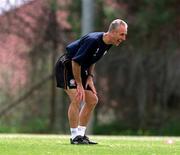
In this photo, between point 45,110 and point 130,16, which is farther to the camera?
point 45,110

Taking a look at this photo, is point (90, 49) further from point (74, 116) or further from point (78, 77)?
point (74, 116)

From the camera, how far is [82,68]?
1066 cm

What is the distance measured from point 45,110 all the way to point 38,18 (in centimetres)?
353

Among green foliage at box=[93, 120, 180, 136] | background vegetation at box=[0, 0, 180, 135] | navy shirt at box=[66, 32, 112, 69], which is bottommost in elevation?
green foliage at box=[93, 120, 180, 136]

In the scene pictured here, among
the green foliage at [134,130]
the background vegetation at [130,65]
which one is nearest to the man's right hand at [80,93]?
the background vegetation at [130,65]

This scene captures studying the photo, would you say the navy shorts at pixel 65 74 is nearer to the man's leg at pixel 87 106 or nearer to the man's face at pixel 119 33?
the man's leg at pixel 87 106

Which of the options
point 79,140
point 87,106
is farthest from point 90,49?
point 79,140

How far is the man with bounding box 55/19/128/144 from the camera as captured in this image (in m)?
10.3

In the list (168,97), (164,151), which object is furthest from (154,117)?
(164,151)

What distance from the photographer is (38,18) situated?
1128 inches

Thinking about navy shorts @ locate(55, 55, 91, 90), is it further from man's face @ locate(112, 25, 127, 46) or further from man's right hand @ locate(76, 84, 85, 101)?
man's face @ locate(112, 25, 127, 46)

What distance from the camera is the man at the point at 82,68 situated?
33.8 ft

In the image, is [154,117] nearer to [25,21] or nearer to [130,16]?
[130,16]

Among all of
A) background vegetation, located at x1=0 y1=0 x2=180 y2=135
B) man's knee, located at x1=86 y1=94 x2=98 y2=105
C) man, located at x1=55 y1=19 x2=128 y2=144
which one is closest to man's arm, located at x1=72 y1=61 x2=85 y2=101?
man, located at x1=55 y1=19 x2=128 y2=144
